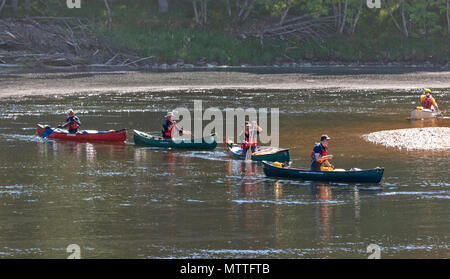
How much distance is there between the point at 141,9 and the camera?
338 feet

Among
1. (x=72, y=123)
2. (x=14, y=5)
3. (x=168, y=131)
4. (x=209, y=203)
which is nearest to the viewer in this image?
(x=209, y=203)

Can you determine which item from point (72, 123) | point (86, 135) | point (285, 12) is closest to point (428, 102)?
point (86, 135)

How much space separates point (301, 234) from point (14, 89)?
51544 mm

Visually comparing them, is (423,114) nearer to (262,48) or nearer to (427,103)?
(427,103)

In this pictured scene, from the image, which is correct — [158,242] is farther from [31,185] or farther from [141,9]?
[141,9]

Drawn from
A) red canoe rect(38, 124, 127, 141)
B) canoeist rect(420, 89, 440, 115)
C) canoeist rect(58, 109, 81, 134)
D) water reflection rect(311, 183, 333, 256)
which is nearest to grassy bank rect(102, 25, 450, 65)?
canoeist rect(420, 89, 440, 115)

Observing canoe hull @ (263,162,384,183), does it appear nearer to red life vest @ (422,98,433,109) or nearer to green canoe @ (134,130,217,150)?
green canoe @ (134,130,217,150)

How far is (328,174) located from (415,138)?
12578 millimetres

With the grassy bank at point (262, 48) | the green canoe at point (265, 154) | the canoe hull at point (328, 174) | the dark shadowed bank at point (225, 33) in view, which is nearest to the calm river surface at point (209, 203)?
the canoe hull at point (328, 174)

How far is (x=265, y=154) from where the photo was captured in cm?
3281

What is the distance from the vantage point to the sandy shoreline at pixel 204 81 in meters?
70.7

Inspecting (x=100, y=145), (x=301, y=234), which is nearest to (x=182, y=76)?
(x=100, y=145)

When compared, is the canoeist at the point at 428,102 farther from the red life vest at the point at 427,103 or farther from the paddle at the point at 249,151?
the paddle at the point at 249,151
